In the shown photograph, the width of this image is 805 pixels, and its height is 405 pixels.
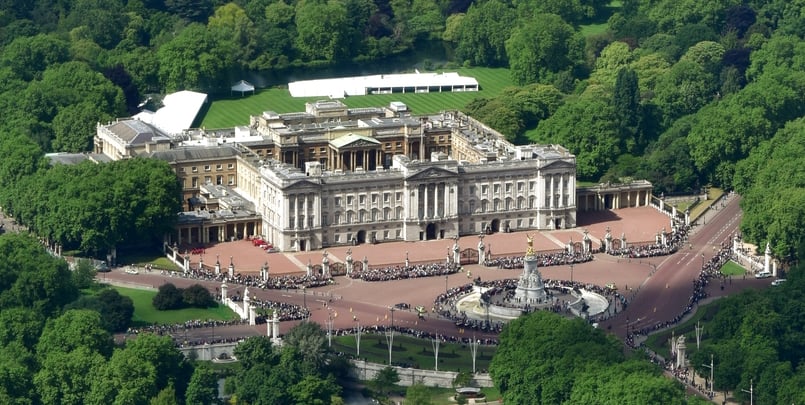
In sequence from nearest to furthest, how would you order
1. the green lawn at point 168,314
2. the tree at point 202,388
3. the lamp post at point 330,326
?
the tree at point 202,388, the lamp post at point 330,326, the green lawn at point 168,314

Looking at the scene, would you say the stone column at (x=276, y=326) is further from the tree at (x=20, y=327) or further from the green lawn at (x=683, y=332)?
the green lawn at (x=683, y=332)

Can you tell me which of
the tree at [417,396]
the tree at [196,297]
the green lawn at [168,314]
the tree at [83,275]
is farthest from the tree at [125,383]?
the tree at [83,275]

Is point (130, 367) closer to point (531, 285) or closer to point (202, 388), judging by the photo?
point (202, 388)

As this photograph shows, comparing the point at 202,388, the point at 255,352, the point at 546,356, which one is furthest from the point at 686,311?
the point at 202,388

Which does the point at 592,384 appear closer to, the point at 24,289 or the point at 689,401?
the point at 689,401

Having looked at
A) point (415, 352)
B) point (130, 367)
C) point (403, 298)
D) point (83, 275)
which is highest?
point (83, 275)
